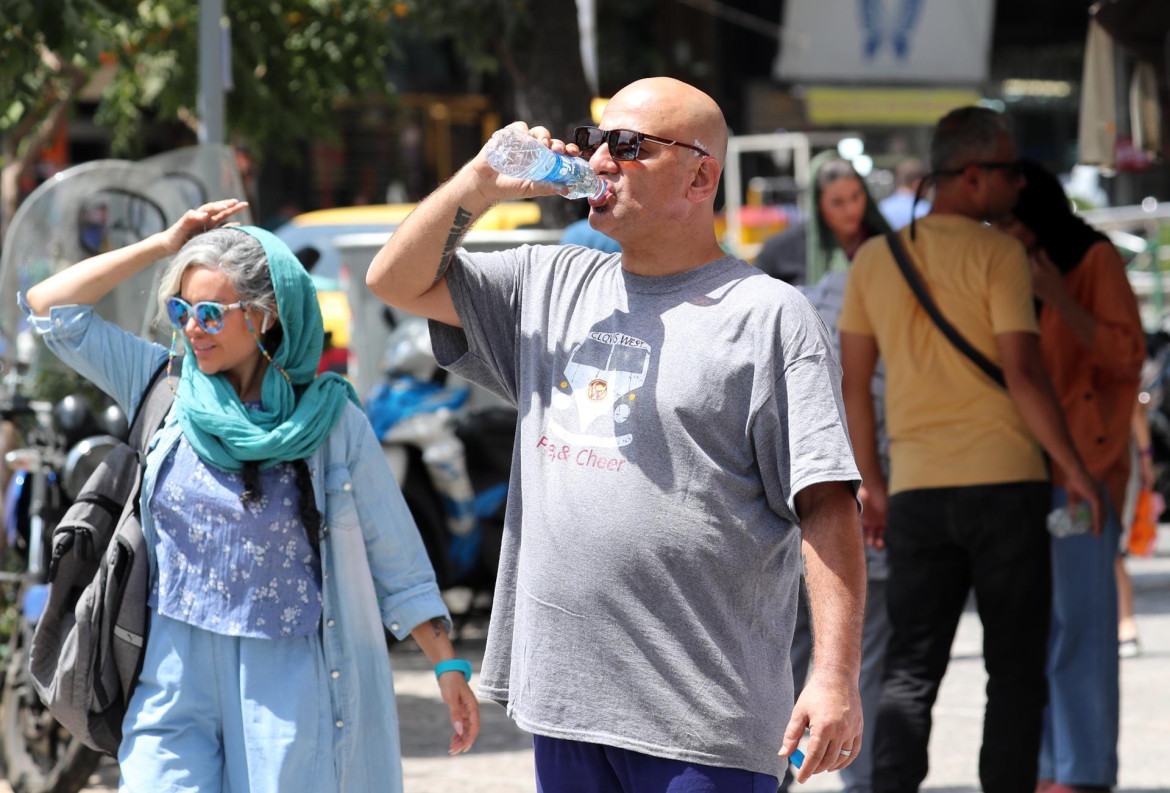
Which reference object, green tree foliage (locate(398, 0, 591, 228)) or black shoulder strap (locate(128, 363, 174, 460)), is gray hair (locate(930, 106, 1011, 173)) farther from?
green tree foliage (locate(398, 0, 591, 228))

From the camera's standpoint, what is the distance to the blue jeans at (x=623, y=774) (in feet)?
8.87

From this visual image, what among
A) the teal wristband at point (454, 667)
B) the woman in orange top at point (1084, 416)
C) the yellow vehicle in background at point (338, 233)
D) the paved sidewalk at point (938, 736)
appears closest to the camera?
the teal wristband at point (454, 667)

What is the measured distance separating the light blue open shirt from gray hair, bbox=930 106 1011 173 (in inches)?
78.8

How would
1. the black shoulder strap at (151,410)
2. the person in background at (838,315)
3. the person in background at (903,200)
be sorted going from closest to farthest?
1. the black shoulder strap at (151,410)
2. the person in background at (838,315)
3. the person in background at (903,200)

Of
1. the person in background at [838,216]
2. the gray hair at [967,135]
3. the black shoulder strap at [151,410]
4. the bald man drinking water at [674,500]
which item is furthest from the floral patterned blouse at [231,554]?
the person in background at [838,216]

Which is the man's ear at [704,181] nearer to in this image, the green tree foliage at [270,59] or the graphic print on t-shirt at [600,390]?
the graphic print on t-shirt at [600,390]

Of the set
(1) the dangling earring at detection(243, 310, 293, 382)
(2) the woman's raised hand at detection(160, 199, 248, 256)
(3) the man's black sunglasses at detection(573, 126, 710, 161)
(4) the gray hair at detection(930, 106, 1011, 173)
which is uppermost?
(3) the man's black sunglasses at detection(573, 126, 710, 161)

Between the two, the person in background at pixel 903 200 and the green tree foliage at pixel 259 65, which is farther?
the person in background at pixel 903 200

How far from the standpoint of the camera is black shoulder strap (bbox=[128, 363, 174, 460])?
11.4ft

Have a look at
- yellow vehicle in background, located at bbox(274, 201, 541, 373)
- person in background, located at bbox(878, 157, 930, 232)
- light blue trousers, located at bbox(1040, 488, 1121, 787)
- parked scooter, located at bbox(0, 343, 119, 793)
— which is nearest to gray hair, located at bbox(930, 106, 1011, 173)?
light blue trousers, located at bbox(1040, 488, 1121, 787)

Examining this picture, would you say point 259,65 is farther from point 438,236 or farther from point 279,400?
point 438,236

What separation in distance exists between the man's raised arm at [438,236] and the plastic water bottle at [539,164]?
0.07ft

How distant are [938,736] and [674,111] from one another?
4172mm

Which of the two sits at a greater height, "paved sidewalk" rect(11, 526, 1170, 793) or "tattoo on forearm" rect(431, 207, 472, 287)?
"tattoo on forearm" rect(431, 207, 472, 287)
